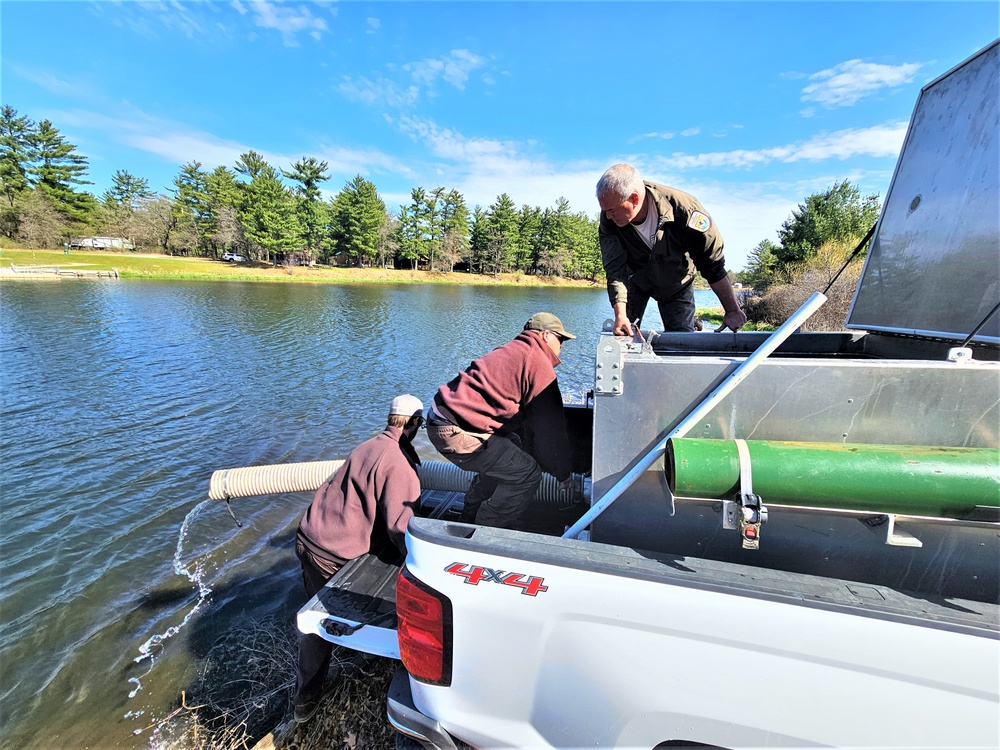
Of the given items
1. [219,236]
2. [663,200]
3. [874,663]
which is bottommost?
A: [874,663]

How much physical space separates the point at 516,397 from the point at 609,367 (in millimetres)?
1386

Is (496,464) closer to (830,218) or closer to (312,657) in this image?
(312,657)

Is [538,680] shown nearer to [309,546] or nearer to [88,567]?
[309,546]

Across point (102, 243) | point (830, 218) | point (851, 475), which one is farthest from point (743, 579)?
point (102, 243)

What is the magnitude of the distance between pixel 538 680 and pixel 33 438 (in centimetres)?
1114


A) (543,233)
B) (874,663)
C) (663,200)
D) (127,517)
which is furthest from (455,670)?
(543,233)

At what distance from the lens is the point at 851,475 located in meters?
1.35

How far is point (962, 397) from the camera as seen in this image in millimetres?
1499

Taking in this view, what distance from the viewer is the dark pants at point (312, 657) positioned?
274cm

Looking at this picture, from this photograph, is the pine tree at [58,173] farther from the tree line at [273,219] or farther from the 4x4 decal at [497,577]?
the 4x4 decal at [497,577]

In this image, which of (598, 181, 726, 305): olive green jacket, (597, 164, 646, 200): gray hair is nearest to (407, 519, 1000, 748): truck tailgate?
(597, 164, 646, 200): gray hair

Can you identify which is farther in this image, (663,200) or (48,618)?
(48,618)

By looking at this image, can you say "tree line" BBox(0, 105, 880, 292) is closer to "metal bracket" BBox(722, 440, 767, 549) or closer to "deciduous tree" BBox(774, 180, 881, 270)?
"deciduous tree" BBox(774, 180, 881, 270)

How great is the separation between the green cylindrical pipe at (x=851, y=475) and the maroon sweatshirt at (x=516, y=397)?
154 cm
